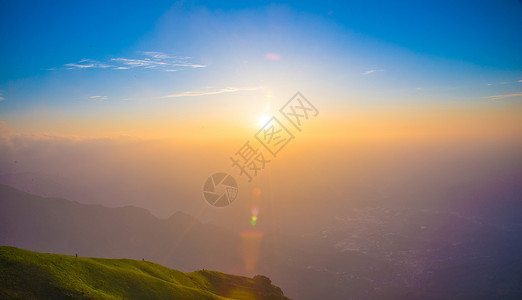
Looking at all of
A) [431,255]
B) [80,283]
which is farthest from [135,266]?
[431,255]

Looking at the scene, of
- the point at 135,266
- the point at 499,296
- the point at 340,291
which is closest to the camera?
the point at 135,266

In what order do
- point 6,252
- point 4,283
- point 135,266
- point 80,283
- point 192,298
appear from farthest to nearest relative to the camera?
1. point 135,266
2. point 192,298
3. point 80,283
4. point 6,252
5. point 4,283

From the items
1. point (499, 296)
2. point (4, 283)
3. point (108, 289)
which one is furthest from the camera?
point (499, 296)

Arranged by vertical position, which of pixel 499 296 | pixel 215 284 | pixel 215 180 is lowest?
pixel 499 296

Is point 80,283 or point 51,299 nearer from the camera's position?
point 51,299

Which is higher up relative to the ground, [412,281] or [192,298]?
[192,298]

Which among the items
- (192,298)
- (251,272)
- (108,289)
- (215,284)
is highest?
(108,289)

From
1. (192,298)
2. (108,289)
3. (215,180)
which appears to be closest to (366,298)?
(215,180)

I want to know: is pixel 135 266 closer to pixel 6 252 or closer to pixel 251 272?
pixel 6 252

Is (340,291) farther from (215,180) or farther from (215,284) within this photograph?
(215,284)
